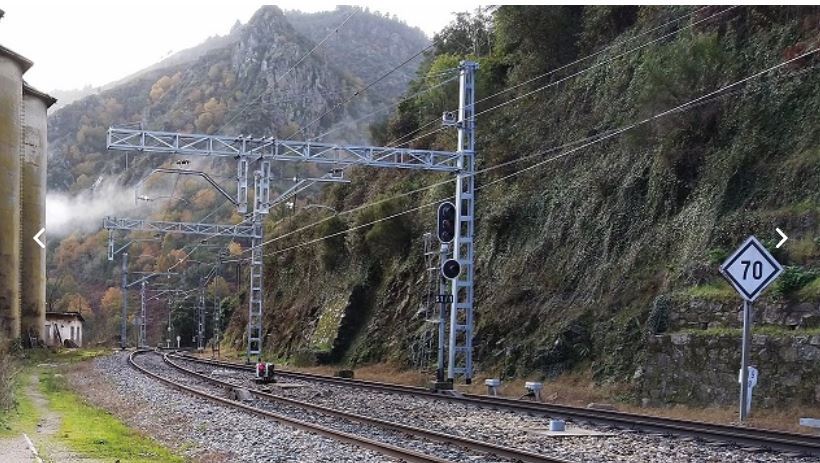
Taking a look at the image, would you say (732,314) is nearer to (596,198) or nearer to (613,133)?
(596,198)

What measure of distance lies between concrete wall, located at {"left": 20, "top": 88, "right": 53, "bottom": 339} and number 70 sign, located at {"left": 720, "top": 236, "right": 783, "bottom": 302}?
4638 centimetres

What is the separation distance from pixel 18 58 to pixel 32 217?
954 centimetres

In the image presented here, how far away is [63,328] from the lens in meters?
74.4

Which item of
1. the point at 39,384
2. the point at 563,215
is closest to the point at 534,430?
the point at 563,215

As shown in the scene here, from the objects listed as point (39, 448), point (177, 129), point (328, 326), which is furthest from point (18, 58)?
point (177, 129)

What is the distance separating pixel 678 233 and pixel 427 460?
15.7m

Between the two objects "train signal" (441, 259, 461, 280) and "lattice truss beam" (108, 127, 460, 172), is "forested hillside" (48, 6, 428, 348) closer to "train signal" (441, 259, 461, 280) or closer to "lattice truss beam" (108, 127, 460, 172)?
"lattice truss beam" (108, 127, 460, 172)

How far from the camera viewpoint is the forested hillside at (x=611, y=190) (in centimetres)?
2312

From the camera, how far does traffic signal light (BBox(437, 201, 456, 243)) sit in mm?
27359

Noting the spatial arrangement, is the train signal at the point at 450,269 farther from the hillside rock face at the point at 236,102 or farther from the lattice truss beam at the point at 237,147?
the hillside rock face at the point at 236,102

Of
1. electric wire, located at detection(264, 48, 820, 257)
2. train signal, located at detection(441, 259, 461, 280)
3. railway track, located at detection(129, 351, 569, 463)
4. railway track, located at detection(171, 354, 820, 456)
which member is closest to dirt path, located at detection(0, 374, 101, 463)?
railway track, located at detection(129, 351, 569, 463)

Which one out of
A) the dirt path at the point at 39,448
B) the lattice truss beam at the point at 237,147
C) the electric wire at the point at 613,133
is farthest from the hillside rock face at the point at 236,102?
the dirt path at the point at 39,448

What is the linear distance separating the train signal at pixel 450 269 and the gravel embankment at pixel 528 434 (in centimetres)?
421

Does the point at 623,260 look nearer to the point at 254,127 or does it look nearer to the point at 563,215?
the point at 563,215
